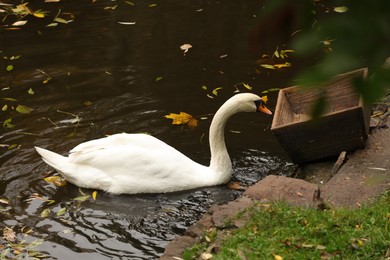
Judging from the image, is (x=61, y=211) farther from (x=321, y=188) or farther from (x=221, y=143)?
(x=321, y=188)

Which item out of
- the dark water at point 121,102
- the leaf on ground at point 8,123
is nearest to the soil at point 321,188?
the dark water at point 121,102

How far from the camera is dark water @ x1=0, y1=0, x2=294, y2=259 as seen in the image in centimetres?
616

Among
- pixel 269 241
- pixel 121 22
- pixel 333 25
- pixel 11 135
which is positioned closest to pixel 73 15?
pixel 121 22

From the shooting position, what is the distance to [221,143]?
6.89 metres

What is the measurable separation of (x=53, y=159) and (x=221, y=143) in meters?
1.67

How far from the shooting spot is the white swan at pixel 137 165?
6.69 meters

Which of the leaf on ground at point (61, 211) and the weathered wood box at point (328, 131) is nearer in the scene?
the weathered wood box at point (328, 131)

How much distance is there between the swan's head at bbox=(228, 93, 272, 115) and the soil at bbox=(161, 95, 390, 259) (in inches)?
31.6

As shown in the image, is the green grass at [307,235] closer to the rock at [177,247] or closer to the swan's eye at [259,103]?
the rock at [177,247]

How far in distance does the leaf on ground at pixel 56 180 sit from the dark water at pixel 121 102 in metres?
0.08

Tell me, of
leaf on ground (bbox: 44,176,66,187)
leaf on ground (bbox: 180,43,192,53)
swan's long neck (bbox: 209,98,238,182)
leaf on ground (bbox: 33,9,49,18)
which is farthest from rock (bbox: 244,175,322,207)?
leaf on ground (bbox: 33,9,49,18)

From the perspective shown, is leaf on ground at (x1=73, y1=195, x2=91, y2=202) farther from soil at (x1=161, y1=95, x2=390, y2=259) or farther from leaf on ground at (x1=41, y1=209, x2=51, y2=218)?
Answer: soil at (x1=161, y1=95, x2=390, y2=259)

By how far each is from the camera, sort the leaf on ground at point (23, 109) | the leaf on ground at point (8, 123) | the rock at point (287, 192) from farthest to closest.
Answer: the leaf on ground at point (23, 109) < the leaf on ground at point (8, 123) < the rock at point (287, 192)

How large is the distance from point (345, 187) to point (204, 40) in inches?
190
